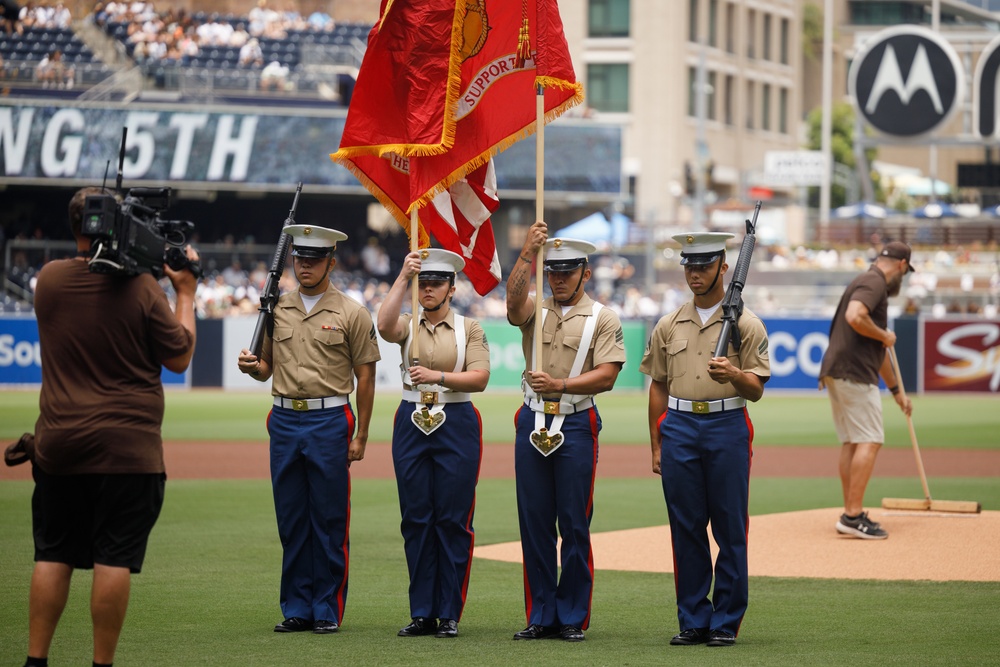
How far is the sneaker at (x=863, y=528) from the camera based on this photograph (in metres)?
11.0

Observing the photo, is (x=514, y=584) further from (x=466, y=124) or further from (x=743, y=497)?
(x=466, y=124)

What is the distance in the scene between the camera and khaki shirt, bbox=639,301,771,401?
7574 mm

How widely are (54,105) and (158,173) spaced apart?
3.13 metres

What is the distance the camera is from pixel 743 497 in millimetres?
7551

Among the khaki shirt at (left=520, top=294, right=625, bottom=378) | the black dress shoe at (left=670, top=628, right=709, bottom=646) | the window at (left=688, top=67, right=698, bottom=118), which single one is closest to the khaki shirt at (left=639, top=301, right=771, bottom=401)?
the khaki shirt at (left=520, top=294, right=625, bottom=378)

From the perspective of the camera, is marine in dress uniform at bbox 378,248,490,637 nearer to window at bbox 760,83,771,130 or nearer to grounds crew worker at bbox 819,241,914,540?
grounds crew worker at bbox 819,241,914,540

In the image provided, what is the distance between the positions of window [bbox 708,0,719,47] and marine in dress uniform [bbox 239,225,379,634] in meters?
54.2

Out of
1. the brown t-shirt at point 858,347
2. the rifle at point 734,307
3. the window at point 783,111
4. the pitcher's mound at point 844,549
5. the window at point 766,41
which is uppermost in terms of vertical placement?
the window at point 766,41

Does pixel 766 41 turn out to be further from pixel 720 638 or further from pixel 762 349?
pixel 720 638

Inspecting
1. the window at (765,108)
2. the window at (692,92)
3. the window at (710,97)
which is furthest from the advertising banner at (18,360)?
the window at (765,108)

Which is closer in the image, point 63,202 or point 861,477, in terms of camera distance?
point 861,477

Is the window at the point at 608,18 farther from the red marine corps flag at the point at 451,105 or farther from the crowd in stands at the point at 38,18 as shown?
the red marine corps flag at the point at 451,105

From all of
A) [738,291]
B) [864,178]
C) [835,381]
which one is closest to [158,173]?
[864,178]

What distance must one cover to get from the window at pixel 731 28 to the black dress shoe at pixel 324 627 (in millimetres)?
56501
